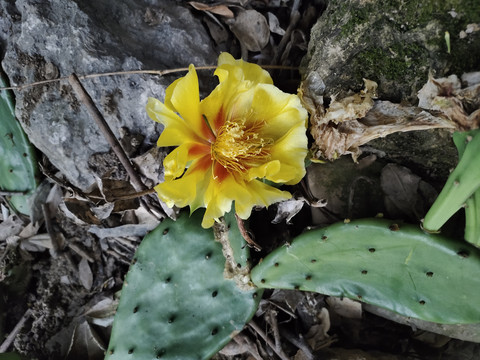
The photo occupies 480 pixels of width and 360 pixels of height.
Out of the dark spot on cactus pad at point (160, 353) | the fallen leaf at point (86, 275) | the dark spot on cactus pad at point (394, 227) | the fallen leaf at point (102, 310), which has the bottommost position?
the fallen leaf at point (102, 310)

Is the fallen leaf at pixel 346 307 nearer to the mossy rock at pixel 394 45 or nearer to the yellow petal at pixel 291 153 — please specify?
the yellow petal at pixel 291 153

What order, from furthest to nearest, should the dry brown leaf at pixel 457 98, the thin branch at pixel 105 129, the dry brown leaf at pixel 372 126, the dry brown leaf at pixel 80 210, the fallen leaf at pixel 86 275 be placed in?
the fallen leaf at pixel 86 275 < the dry brown leaf at pixel 80 210 < the thin branch at pixel 105 129 < the dry brown leaf at pixel 372 126 < the dry brown leaf at pixel 457 98

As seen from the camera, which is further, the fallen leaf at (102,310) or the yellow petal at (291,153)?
the fallen leaf at (102,310)

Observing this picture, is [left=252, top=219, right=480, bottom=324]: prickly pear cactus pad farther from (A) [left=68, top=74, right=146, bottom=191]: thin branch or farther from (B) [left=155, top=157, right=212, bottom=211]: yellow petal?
(A) [left=68, top=74, right=146, bottom=191]: thin branch

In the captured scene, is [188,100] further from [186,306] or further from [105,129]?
[186,306]

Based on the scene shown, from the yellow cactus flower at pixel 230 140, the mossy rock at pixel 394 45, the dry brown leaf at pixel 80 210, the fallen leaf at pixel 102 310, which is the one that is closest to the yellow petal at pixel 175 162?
the yellow cactus flower at pixel 230 140

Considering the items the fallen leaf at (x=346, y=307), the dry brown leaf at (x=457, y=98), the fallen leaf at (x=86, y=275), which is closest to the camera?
the dry brown leaf at (x=457, y=98)

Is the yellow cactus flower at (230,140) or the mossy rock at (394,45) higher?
the mossy rock at (394,45)

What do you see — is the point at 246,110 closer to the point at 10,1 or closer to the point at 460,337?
the point at 10,1
